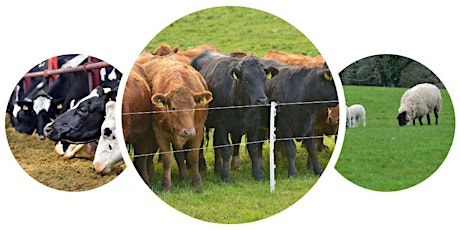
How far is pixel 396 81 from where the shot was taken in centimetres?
817

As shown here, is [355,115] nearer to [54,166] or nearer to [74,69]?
[74,69]

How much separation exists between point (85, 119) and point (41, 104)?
3.05 feet

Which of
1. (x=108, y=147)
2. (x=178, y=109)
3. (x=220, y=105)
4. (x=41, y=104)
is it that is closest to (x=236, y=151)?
(x=220, y=105)

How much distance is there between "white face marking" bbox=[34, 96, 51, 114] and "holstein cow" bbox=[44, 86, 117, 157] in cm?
52

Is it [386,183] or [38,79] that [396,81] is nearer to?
[386,183]

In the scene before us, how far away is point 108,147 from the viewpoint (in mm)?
7727

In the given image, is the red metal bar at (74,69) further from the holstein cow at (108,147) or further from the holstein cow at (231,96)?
the holstein cow at (231,96)

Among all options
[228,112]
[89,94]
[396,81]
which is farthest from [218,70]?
[396,81]

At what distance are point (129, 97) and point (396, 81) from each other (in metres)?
2.78

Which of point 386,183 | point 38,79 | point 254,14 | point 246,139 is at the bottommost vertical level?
point 386,183

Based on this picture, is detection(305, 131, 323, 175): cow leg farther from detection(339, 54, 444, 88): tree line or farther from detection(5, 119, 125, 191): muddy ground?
detection(5, 119, 125, 191): muddy ground

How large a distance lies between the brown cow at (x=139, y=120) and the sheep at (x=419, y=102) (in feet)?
8.50

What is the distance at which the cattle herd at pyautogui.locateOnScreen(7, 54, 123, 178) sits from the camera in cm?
777

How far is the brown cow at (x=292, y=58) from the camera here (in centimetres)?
755
